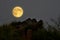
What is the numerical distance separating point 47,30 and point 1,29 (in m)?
1.06

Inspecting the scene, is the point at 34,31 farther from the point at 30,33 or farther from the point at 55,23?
the point at 55,23

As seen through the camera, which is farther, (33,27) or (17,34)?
A: (33,27)

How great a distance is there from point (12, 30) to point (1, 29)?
0.23 meters

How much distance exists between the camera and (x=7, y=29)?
18.1 feet

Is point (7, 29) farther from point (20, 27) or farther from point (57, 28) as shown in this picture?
point (57, 28)

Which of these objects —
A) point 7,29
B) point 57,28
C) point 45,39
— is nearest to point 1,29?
point 7,29

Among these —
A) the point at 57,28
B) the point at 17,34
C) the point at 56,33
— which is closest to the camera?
the point at 17,34

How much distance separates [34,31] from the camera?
564 centimetres

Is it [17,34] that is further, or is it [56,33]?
[56,33]

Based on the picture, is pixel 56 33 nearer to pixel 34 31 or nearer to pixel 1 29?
pixel 34 31

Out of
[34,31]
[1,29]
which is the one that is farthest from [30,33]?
[1,29]

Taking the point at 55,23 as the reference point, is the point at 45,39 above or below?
below

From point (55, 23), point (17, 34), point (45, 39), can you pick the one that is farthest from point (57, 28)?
point (17, 34)

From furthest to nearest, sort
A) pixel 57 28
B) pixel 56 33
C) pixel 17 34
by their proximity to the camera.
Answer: pixel 57 28 < pixel 56 33 < pixel 17 34
